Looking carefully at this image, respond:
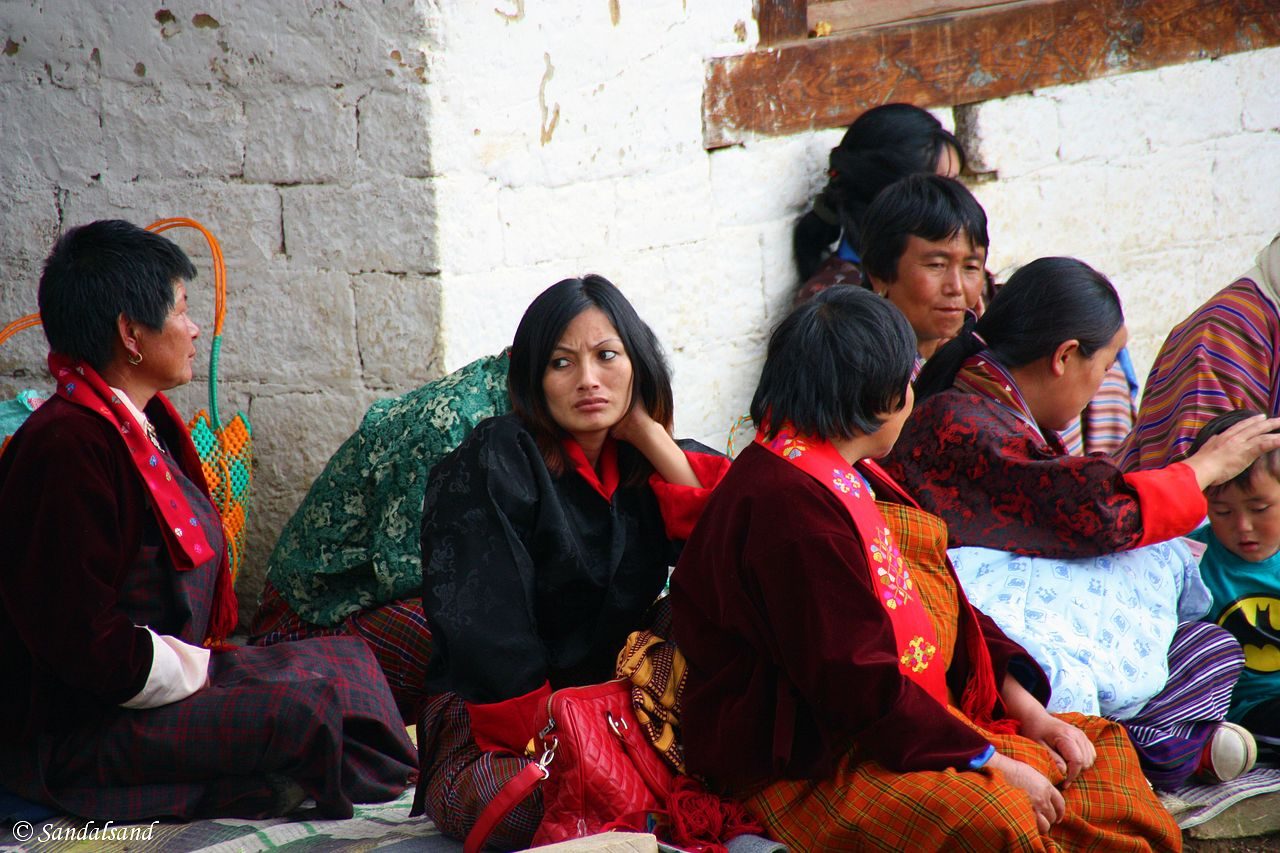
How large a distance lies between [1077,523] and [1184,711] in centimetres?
55

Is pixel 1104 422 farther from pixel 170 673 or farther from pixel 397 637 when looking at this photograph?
pixel 170 673

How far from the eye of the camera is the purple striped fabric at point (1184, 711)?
336 cm

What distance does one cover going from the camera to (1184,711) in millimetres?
3400

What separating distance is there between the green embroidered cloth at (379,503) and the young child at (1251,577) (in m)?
1.91

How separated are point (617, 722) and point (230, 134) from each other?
2.41 metres

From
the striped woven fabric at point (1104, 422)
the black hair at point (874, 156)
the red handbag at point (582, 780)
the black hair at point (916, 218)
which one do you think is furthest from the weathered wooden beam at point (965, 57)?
the red handbag at point (582, 780)

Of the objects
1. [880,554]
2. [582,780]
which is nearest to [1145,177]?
[880,554]

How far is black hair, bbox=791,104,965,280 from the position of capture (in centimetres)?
496

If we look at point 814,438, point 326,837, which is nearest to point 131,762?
point 326,837

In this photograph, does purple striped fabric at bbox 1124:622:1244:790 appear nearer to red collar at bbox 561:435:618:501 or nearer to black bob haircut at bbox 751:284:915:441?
black bob haircut at bbox 751:284:915:441

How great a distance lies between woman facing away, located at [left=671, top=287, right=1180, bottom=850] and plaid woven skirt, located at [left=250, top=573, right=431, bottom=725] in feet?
3.44

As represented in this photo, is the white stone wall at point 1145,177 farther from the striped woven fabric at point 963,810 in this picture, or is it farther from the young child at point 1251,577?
the striped woven fabric at point 963,810

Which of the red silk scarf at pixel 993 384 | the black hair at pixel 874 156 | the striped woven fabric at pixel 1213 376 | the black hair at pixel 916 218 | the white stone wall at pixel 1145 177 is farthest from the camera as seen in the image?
the white stone wall at pixel 1145 177

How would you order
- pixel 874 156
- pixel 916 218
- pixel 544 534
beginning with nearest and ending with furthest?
pixel 544 534 < pixel 916 218 < pixel 874 156
